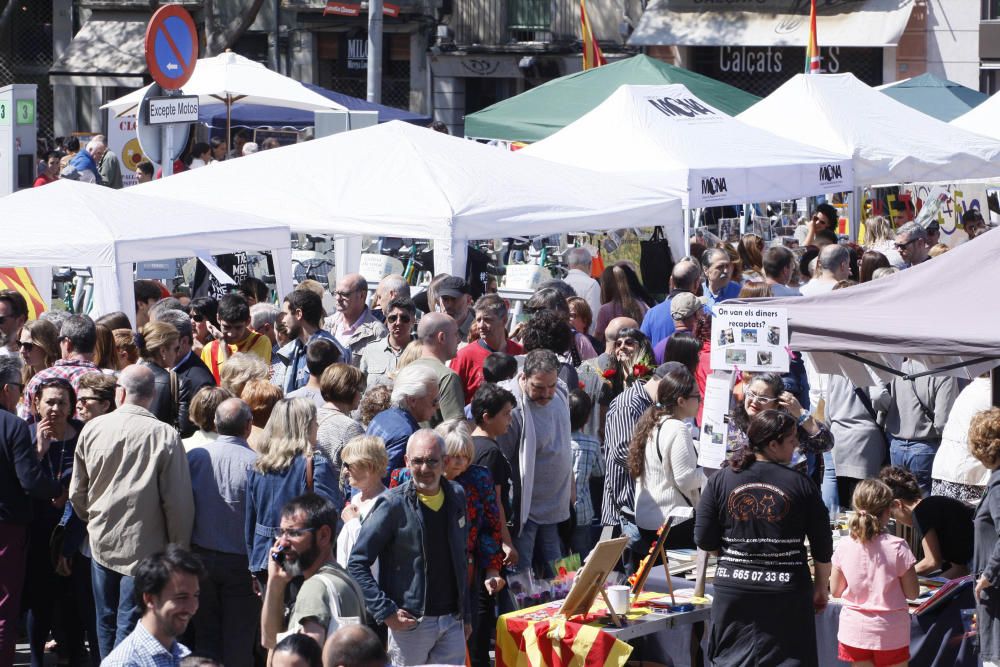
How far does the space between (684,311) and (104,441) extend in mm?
4114

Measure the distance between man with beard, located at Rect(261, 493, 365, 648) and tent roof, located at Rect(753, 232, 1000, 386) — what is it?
242 centimetres

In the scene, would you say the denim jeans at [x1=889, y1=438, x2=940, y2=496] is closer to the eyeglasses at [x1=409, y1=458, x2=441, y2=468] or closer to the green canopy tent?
the eyeglasses at [x1=409, y1=458, x2=441, y2=468]

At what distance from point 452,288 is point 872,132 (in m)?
7.84

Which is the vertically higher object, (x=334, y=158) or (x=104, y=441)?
(x=334, y=158)

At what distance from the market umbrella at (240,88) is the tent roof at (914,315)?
13.5 m

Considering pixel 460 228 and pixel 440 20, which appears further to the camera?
pixel 440 20

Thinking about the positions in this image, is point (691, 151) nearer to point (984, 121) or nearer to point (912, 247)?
point (912, 247)

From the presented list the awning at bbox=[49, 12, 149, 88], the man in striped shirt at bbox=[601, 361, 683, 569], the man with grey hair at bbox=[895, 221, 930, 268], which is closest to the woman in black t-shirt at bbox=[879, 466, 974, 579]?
the man in striped shirt at bbox=[601, 361, 683, 569]

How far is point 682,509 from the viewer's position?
23.5ft

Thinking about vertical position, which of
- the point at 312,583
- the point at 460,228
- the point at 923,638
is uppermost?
the point at 460,228

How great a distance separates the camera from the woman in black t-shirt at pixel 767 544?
6230 mm

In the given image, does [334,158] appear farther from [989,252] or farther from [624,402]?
[989,252]

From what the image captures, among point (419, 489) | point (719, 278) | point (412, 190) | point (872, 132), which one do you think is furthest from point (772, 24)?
point (419, 489)

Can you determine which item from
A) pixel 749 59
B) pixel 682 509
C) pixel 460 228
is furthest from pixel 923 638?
pixel 749 59
